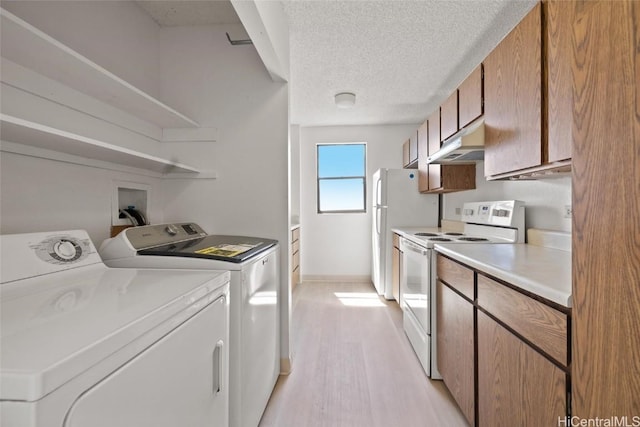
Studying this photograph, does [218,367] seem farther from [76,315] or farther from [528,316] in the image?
[528,316]

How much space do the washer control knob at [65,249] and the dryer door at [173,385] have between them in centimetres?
63

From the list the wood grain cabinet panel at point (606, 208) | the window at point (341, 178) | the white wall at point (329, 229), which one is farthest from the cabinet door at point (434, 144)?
the wood grain cabinet panel at point (606, 208)

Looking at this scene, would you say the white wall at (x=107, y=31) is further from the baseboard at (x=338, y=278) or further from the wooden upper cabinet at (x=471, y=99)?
the baseboard at (x=338, y=278)

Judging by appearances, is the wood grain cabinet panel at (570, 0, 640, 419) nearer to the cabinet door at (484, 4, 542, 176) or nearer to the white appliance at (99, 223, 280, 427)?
the cabinet door at (484, 4, 542, 176)

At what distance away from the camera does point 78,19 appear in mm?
1473

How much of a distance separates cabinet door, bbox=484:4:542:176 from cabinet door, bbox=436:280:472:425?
2.53 ft

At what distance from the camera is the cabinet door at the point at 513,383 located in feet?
2.84

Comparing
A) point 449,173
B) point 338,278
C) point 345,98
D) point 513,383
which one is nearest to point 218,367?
point 513,383

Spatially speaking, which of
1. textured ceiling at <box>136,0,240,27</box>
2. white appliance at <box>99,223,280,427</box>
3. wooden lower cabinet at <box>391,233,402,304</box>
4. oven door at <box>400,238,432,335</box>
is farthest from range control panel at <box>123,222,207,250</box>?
wooden lower cabinet at <box>391,233,402,304</box>

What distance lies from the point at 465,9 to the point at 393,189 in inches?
79.6

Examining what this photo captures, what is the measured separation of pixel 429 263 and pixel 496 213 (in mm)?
727

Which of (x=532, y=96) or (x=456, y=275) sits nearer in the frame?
(x=532, y=96)

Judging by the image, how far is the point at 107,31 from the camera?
5.44ft

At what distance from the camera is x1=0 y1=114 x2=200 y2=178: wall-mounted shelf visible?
0.97 metres
